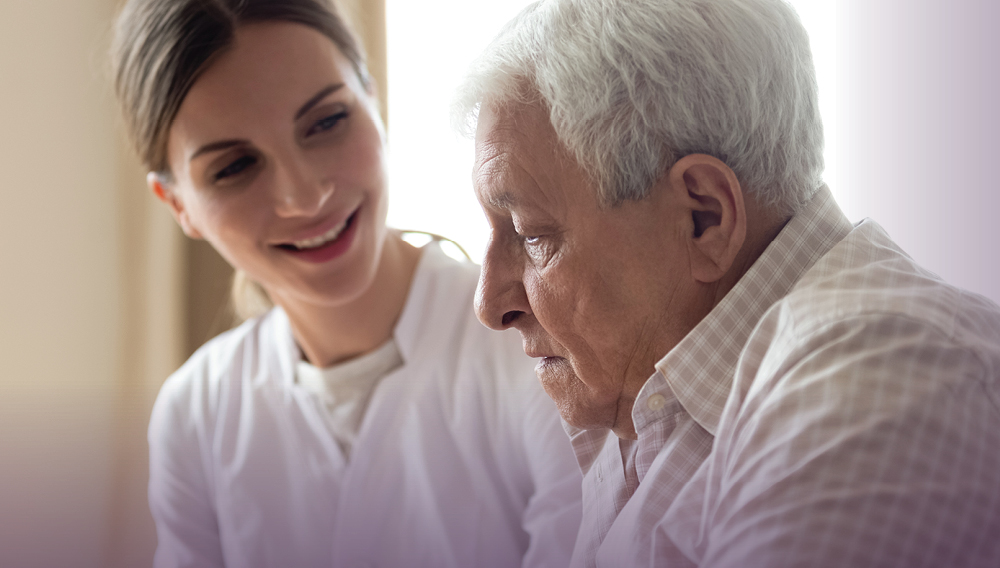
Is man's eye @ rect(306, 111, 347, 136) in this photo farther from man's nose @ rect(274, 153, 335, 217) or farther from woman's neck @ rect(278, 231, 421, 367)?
woman's neck @ rect(278, 231, 421, 367)

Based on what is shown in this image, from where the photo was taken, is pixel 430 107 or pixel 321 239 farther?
pixel 430 107

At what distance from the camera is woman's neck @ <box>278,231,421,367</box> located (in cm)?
142

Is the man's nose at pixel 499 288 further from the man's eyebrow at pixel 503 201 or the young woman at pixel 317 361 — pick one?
the young woman at pixel 317 361

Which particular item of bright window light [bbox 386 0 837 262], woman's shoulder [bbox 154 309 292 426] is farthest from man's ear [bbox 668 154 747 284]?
bright window light [bbox 386 0 837 262]

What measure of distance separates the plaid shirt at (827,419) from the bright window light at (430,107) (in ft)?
4.20

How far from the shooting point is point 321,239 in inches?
51.3

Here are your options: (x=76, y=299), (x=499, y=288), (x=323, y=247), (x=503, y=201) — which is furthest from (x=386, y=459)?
(x=76, y=299)

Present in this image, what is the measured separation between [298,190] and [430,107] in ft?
2.84

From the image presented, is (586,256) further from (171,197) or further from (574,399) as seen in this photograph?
(171,197)

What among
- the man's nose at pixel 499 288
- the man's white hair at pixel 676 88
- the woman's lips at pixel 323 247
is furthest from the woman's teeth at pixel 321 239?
the man's white hair at pixel 676 88

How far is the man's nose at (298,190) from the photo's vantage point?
124cm

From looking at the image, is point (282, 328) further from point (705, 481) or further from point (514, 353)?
point (705, 481)

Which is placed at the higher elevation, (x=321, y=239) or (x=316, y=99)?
(x=316, y=99)

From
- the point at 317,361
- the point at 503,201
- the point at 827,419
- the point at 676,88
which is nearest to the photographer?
the point at 827,419
